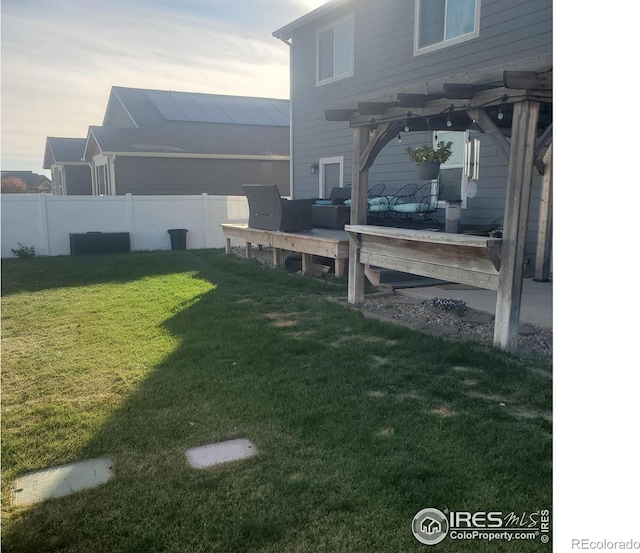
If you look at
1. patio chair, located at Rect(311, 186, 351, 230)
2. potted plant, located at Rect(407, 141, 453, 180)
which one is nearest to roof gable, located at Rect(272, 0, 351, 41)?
patio chair, located at Rect(311, 186, 351, 230)

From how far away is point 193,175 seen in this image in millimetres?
17328

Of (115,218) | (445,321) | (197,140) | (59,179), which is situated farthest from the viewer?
(59,179)

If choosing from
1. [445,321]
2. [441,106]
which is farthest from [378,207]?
[441,106]

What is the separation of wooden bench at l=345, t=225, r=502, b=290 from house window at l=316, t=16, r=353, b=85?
5404 millimetres

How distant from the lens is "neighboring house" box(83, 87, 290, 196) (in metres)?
16.5

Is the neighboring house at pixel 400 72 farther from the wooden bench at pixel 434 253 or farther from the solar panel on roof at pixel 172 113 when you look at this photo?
the solar panel on roof at pixel 172 113

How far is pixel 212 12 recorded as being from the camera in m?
4.75

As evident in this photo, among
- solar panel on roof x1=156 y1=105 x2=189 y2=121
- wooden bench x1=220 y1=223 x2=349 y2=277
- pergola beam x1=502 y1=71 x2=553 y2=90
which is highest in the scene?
solar panel on roof x1=156 y1=105 x2=189 y2=121

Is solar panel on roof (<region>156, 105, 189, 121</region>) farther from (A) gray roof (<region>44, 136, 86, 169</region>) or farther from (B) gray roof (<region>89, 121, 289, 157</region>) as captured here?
(A) gray roof (<region>44, 136, 86, 169</region>)

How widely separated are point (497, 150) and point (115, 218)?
10.2 m

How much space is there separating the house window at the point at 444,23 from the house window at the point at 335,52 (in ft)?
6.25

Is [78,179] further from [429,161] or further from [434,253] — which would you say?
[434,253]
